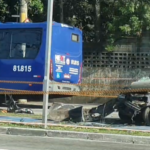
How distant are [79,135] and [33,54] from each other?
22.1 feet

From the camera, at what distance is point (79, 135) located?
11.2 metres

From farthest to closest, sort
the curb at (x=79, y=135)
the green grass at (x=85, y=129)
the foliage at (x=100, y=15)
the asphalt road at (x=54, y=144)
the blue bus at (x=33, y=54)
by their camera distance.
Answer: the foliage at (x=100, y=15)
the blue bus at (x=33, y=54)
the green grass at (x=85, y=129)
the curb at (x=79, y=135)
the asphalt road at (x=54, y=144)

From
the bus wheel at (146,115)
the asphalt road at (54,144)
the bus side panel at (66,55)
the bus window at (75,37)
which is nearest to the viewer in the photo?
the asphalt road at (54,144)

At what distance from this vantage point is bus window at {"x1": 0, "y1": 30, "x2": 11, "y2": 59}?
58.3 feet

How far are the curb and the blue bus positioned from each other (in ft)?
17.7

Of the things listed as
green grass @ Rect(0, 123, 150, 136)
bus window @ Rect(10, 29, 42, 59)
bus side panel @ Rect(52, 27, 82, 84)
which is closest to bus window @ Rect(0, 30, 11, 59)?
bus window @ Rect(10, 29, 42, 59)

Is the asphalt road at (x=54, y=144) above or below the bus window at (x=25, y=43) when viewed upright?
below

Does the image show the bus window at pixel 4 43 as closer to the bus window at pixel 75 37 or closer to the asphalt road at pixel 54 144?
the bus window at pixel 75 37

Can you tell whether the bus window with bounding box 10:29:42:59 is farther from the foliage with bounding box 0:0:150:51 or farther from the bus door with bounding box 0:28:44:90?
the foliage with bounding box 0:0:150:51

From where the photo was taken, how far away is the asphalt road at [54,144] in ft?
32.0

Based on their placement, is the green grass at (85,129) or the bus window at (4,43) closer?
the green grass at (85,129)

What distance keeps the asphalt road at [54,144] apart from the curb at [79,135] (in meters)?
0.28

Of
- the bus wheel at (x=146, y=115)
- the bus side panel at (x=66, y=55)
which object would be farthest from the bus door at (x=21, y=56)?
the bus wheel at (x=146, y=115)

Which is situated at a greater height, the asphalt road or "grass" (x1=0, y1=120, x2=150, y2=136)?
"grass" (x1=0, y1=120, x2=150, y2=136)
